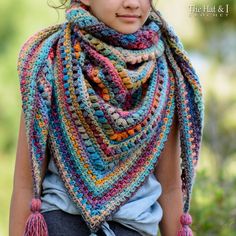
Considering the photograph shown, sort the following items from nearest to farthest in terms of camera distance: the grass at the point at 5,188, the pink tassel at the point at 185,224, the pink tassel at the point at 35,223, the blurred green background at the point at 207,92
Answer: the pink tassel at the point at 35,223 → the pink tassel at the point at 185,224 → the blurred green background at the point at 207,92 → the grass at the point at 5,188

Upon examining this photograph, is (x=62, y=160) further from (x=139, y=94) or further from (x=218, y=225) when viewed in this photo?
(x=218, y=225)

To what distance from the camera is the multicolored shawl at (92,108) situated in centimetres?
199

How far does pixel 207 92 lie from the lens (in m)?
6.46

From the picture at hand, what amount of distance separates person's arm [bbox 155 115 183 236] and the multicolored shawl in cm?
11

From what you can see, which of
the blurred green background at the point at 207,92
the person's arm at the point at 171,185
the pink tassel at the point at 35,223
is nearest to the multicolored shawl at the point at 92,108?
the pink tassel at the point at 35,223

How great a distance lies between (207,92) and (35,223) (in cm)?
462

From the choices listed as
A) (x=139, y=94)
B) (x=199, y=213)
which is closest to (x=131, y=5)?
(x=139, y=94)

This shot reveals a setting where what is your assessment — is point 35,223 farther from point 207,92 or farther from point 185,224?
point 207,92

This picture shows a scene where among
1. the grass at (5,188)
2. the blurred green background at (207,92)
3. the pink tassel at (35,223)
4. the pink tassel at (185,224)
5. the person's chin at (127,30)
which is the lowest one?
the grass at (5,188)

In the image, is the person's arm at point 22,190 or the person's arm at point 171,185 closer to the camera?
the person's arm at point 22,190

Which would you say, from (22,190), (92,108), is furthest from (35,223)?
(92,108)

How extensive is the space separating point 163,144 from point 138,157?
9cm

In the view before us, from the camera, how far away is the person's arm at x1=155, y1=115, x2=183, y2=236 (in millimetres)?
2188

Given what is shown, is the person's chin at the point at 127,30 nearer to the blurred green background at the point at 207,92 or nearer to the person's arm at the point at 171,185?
the person's arm at the point at 171,185
